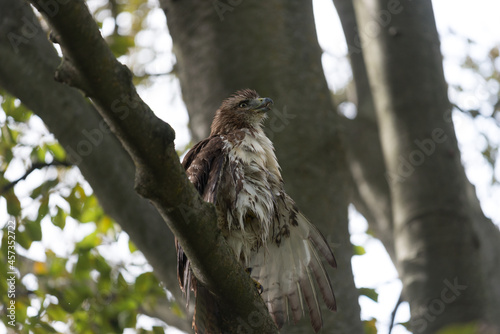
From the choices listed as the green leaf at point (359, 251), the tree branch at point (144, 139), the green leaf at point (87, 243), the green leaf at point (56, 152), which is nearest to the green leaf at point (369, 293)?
the green leaf at point (359, 251)

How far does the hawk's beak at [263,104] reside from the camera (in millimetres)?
4637

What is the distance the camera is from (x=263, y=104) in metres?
4.66

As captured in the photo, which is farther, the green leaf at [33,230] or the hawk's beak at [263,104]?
the green leaf at [33,230]

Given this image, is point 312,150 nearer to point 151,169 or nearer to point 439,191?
point 439,191

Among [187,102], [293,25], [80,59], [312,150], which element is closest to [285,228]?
[312,150]

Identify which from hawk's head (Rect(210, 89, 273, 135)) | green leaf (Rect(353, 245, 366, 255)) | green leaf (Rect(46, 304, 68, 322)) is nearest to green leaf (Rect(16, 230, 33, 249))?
green leaf (Rect(46, 304, 68, 322))

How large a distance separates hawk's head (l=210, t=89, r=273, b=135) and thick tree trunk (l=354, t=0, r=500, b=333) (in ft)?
5.33

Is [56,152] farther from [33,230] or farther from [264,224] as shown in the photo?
[264,224]

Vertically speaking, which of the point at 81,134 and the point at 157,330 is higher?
the point at 81,134

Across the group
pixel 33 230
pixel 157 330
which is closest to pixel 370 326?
pixel 157 330

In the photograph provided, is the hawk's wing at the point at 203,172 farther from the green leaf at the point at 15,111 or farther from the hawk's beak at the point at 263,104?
the green leaf at the point at 15,111

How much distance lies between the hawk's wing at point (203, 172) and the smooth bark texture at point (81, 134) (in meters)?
0.35

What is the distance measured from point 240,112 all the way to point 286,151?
0.60 meters

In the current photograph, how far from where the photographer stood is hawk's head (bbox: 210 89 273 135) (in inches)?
188
